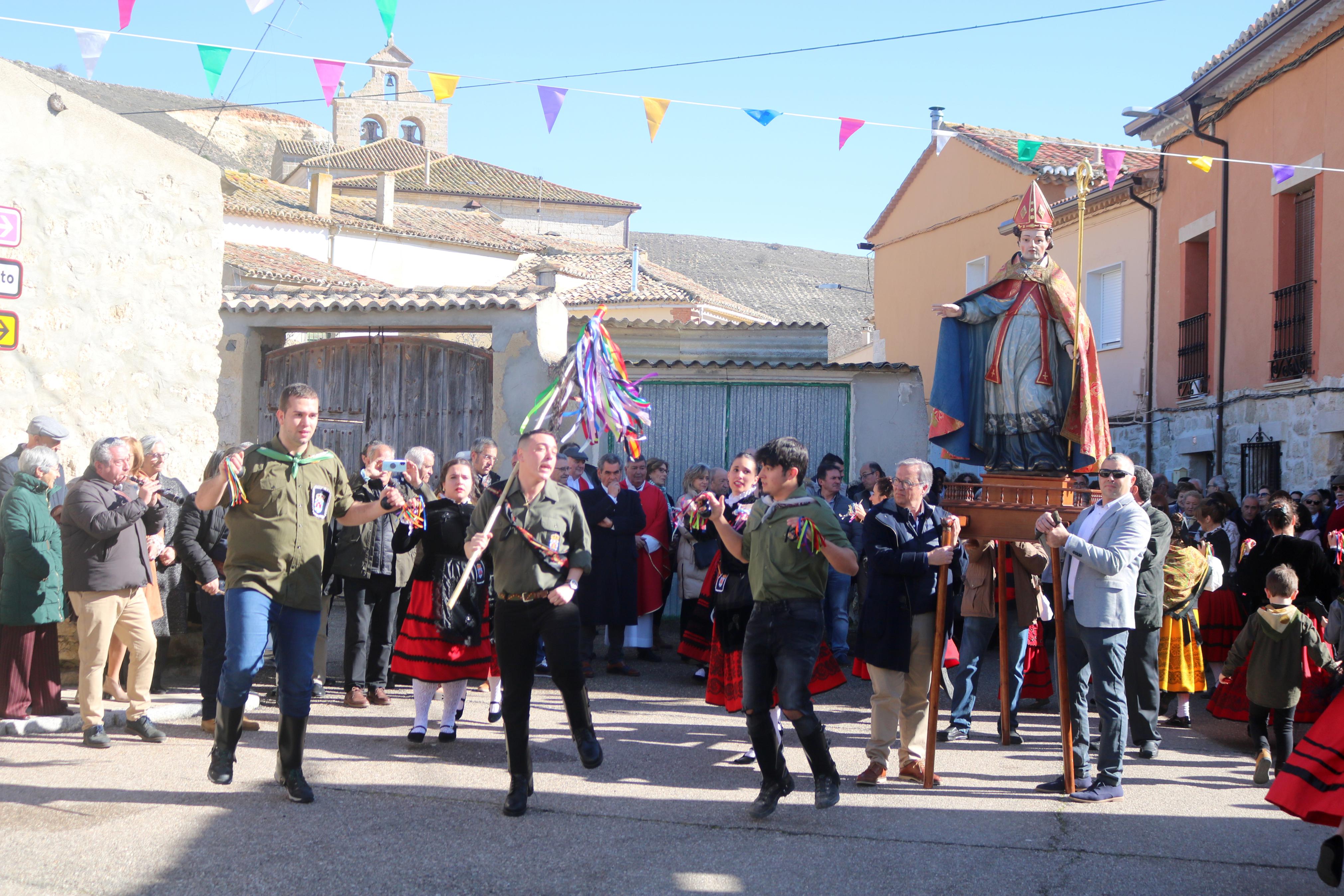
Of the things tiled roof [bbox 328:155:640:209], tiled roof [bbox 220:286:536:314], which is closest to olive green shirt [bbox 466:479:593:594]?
tiled roof [bbox 220:286:536:314]

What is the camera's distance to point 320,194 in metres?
33.0

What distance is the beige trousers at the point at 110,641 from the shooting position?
6.50 meters

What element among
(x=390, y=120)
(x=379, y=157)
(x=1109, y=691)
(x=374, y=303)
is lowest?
(x=1109, y=691)

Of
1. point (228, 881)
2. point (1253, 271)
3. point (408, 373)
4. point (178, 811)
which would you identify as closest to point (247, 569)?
point (178, 811)

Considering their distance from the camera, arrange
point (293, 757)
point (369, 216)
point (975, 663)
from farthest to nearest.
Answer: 1. point (369, 216)
2. point (975, 663)
3. point (293, 757)

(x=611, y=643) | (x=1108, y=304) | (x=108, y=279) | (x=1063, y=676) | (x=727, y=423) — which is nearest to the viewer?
(x=1063, y=676)

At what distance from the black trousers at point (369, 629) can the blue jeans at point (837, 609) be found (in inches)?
112

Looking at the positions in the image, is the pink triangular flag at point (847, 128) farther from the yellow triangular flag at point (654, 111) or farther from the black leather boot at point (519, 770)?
the black leather boot at point (519, 770)

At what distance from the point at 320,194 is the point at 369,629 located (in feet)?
89.0

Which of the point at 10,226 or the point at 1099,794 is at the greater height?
the point at 10,226

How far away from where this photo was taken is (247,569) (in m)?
5.38

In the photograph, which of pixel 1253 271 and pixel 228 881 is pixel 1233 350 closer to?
pixel 1253 271

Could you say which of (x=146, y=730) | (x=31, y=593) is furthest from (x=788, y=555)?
(x=31, y=593)

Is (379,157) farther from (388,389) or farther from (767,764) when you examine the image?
(767,764)
